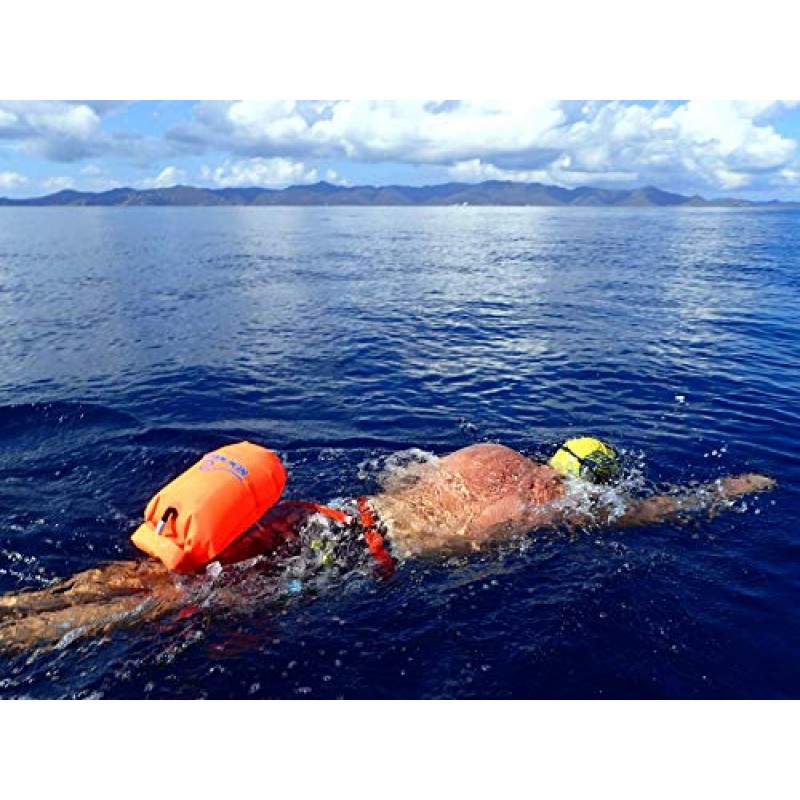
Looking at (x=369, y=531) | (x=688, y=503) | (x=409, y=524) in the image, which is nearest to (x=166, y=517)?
(x=369, y=531)

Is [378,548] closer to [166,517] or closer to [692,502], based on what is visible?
[166,517]

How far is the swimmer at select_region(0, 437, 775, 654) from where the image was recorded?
24.5 feet

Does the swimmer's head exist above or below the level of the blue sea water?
above

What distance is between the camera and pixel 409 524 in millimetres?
9453

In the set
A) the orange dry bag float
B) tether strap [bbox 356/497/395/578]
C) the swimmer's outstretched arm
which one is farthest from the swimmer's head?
the orange dry bag float

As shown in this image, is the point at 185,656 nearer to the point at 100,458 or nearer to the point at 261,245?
the point at 100,458

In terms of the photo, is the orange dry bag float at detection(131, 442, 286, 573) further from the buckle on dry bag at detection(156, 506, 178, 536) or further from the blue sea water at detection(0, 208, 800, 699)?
the blue sea water at detection(0, 208, 800, 699)

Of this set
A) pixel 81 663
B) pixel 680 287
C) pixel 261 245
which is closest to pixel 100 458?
pixel 81 663

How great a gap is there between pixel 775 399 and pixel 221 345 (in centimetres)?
1976

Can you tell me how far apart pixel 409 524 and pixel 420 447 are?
4.78m

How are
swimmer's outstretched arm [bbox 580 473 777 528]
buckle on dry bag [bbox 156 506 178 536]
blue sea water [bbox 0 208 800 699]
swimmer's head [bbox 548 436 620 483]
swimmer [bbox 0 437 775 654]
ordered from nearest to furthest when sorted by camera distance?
1. blue sea water [bbox 0 208 800 699]
2. swimmer [bbox 0 437 775 654]
3. buckle on dry bag [bbox 156 506 178 536]
4. swimmer's outstretched arm [bbox 580 473 777 528]
5. swimmer's head [bbox 548 436 620 483]

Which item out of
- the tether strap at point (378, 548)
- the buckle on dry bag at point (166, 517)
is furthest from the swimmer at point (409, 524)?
the buckle on dry bag at point (166, 517)

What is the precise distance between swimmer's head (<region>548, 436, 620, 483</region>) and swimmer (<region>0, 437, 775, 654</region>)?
0.02 meters

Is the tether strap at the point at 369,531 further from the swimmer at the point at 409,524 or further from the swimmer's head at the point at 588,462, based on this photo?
the swimmer's head at the point at 588,462
